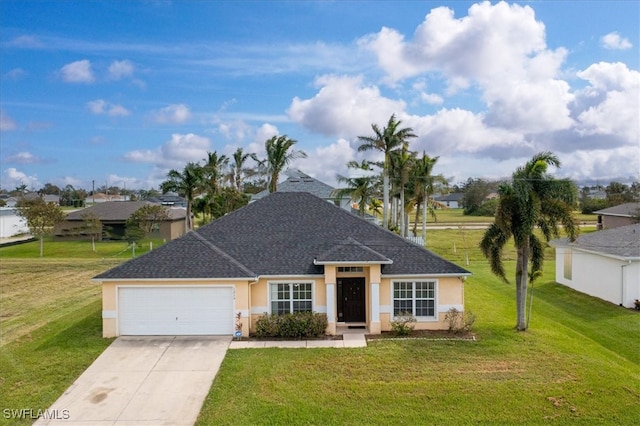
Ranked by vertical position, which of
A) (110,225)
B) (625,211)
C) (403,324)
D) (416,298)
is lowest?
(403,324)

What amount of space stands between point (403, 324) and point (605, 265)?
13.1m

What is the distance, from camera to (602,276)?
73.8 ft

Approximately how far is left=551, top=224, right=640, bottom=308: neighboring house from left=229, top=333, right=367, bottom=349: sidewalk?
45.9 ft

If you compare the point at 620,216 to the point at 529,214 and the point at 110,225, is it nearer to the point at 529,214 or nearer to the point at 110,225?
the point at 529,214

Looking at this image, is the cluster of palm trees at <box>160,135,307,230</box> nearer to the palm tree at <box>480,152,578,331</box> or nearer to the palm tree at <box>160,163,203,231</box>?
the palm tree at <box>160,163,203,231</box>

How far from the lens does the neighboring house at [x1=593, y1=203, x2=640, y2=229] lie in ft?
146

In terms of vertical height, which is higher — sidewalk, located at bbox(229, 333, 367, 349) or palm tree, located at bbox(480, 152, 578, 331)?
palm tree, located at bbox(480, 152, 578, 331)

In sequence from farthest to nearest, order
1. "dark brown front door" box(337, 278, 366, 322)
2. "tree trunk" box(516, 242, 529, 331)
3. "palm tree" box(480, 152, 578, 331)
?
1. "dark brown front door" box(337, 278, 366, 322)
2. "tree trunk" box(516, 242, 529, 331)
3. "palm tree" box(480, 152, 578, 331)

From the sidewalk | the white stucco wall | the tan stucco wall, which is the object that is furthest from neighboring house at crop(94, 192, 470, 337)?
the white stucco wall

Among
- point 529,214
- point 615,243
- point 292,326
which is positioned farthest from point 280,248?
point 615,243

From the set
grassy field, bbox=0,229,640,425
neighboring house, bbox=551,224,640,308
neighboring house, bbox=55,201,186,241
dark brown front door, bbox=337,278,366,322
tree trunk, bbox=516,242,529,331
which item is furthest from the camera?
neighboring house, bbox=55,201,186,241

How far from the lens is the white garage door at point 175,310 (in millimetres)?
16016

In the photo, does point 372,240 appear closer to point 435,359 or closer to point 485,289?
point 435,359

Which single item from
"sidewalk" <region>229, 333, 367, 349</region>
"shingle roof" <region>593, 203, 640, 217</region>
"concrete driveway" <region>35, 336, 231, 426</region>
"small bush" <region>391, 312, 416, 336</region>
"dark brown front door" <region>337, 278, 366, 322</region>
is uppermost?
"shingle roof" <region>593, 203, 640, 217</region>
